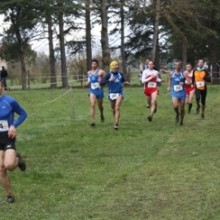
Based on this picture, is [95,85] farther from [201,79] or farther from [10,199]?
[10,199]

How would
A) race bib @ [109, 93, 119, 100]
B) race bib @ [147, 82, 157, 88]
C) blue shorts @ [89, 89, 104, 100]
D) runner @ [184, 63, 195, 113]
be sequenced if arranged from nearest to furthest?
1. race bib @ [109, 93, 119, 100]
2. blue shorts @ [89, 89, 104, 100]
3. race bib @ [147, 82, 157, 88]
4. runner @ [184, 63, 195, 113]

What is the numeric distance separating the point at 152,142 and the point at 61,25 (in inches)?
1380

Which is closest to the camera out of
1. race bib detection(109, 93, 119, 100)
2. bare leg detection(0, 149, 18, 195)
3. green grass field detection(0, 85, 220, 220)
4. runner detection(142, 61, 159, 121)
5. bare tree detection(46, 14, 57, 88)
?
green grass field detection(0, 85, 220, 220)

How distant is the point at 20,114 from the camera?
866cm

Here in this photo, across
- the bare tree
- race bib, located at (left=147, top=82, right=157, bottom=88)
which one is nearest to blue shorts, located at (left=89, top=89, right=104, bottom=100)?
race bib, located at (left=147, top=82, right=157, bottom=88)

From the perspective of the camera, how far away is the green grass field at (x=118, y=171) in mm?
7938

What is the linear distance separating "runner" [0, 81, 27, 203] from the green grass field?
359 mm

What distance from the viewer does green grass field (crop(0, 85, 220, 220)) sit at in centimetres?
794

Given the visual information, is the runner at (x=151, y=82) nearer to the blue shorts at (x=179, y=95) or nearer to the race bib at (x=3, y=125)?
the blue shorts at (x=179, y=95)

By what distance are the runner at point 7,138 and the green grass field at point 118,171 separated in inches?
14.1

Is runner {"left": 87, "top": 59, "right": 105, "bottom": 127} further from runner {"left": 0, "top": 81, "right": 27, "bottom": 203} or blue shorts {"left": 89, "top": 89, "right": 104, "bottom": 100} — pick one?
runner {"left": 0, "top": 81, "right": 27, "bottom": 203}

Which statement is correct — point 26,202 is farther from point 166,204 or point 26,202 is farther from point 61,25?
point 61,25

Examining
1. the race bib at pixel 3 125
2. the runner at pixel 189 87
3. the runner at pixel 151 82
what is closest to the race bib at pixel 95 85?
the runner at pixel 151 82

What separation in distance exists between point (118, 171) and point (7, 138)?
2853 millimetres
